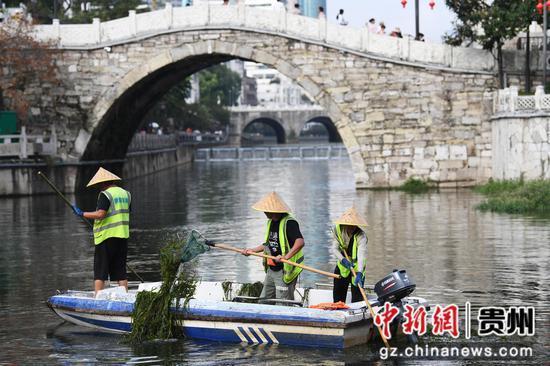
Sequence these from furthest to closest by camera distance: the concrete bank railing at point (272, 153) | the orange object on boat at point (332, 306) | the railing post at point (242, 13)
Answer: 1. the concrete bank railing at point (272, 153)
2. the railing post at point (242, 13)
3. the orange object on boat at point (332, 306)

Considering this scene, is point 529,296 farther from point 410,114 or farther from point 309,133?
point 309,133

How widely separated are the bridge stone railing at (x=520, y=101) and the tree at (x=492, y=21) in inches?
60.3

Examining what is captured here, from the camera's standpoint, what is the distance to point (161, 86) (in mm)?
39938

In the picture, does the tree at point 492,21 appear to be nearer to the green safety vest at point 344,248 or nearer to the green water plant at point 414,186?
the green water plant at point 414,186

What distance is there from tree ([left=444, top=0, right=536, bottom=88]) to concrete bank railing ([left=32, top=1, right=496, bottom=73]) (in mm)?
583

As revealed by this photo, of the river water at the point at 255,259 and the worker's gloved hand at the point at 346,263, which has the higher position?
the worker's gloved hand at the point at 346,263

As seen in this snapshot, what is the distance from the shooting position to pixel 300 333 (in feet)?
35.8

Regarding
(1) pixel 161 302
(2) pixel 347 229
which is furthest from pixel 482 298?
(1) pixel 161 302

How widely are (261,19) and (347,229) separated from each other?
22.9 metres

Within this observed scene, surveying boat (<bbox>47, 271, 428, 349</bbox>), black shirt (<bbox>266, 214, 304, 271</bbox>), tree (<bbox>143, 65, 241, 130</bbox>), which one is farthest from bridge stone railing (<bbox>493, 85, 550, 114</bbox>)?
tree (<bbox>143, 65, 241, 130</bbox>)

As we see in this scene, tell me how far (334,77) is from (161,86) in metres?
8.62

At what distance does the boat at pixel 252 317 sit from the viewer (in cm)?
1080

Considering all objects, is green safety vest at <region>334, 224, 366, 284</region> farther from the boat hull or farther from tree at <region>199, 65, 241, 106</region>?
tree at <region>199, 65, 241, 106</region>

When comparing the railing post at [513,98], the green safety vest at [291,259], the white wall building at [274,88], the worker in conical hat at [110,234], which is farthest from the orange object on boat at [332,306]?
the white wall building at [274,88]
